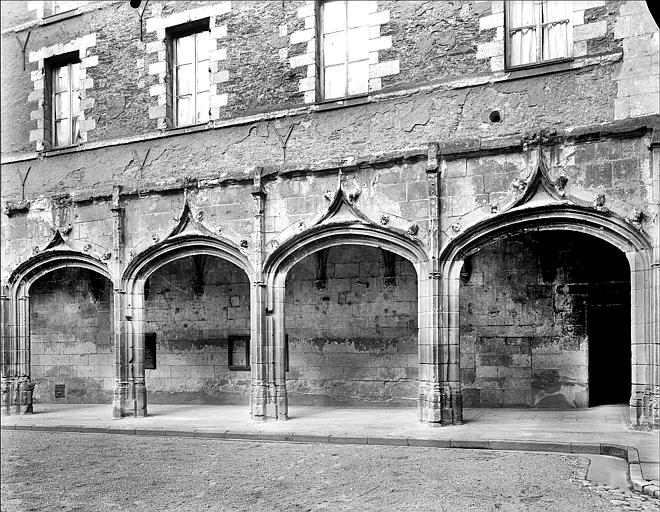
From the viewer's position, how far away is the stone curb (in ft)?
24.4

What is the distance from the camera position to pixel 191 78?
13.2 meters

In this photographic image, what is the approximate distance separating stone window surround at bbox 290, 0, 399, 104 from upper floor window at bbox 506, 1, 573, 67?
169 cm

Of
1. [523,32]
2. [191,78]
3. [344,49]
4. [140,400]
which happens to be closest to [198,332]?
[140,400]

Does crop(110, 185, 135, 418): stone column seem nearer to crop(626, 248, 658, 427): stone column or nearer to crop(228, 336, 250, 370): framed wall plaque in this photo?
crop(228, 336, 250, 370): framed wall plaque

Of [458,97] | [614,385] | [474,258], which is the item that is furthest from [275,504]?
[614,385]

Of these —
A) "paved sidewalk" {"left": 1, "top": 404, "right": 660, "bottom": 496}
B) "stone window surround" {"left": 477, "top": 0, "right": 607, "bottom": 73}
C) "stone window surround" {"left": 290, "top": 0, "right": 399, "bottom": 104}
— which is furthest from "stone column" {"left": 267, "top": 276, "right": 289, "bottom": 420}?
"stone window surround" {"left": 477, "top": 0, "right": 607, "bottom": 73}

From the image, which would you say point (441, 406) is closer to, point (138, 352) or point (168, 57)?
point (138, 352)

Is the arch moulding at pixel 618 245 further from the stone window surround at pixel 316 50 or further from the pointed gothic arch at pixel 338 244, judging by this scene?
the stone window surround at pixel 316 50

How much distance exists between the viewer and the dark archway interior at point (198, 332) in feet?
46.9

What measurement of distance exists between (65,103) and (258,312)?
20.0ft

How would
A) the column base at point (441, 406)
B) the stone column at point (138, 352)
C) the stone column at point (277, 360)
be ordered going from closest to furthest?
1. the column base at point (441, 406)
2. the stone column at point (277, 360)
3. the stone column at point (138, 352)

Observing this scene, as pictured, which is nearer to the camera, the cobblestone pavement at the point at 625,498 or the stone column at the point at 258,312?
the cobblestone pavement at the point at 625,498

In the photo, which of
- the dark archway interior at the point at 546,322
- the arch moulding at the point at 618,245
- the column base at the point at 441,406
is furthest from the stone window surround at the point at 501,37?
the column base at the point at 441,406

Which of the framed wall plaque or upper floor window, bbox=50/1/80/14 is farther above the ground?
upper floor window, bbox=50/1/80/14
